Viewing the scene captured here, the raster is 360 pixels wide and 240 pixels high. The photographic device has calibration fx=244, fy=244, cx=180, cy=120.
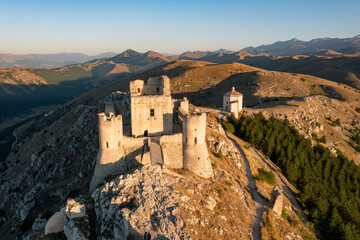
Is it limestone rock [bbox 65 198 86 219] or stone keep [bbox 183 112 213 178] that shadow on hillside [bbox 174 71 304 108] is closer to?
stone keep [bbox 183 112 213 178]

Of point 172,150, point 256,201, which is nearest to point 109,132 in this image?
point 172,150

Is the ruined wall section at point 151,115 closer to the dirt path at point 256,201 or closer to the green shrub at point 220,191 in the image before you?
the green shrub at point 220,191

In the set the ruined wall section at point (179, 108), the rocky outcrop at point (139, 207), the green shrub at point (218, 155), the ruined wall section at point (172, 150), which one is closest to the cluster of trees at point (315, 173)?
the green shrub at point (218, 155)

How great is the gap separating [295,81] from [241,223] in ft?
344

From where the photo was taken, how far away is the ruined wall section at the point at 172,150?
101ft

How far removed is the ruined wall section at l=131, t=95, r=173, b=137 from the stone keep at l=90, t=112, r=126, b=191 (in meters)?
4.29

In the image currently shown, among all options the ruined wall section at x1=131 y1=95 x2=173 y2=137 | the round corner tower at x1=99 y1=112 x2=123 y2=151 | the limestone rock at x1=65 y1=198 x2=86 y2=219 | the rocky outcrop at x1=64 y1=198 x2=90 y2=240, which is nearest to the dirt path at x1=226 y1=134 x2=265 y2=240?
the ruined wall section at x1=131 y1=95 x2=173 y2=137

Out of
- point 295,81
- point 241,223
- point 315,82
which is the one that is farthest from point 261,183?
point 315,82

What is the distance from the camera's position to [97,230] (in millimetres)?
22484

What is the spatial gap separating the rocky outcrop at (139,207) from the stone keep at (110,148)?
3711 mm

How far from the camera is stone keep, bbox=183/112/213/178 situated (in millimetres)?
30344

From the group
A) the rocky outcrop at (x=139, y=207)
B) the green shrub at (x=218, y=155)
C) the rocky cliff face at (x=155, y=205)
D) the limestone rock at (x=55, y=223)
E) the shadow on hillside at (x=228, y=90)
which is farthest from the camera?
the shadow on hillside at (x=228, y=90)

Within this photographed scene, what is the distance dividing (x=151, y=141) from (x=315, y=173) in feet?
121

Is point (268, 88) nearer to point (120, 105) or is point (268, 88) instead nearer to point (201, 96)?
point (201, 96)
